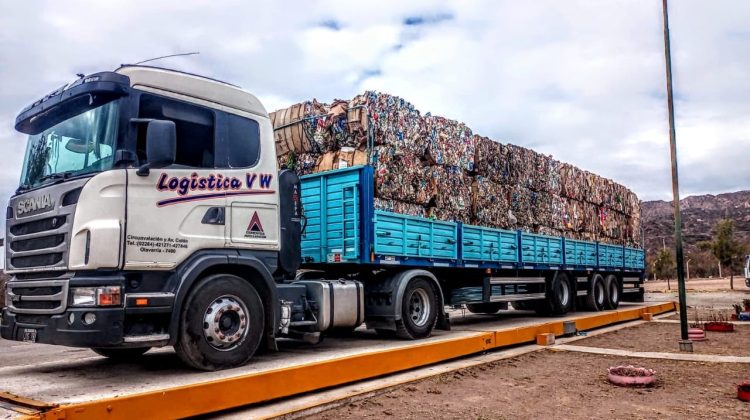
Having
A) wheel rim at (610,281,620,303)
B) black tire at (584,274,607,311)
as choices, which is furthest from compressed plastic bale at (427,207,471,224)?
wheel rim at (610,281,620,303)

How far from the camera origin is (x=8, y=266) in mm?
6254

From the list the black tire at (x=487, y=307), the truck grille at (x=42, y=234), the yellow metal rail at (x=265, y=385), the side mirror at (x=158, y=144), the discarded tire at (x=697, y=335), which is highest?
the side mirror at (x=158, y=144)

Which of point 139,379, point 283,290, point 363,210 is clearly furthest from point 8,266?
point 363,210

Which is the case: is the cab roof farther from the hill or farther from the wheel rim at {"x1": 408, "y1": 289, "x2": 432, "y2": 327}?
the hill

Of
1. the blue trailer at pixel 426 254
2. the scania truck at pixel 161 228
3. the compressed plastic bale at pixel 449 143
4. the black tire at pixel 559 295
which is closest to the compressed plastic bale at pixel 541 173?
the blue trailer at pixel 426 254

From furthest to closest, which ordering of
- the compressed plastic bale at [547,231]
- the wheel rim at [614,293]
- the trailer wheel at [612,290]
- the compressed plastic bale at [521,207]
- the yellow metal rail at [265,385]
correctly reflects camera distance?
1. the wheel rim at [614,293]
2. the trailer wheel at [612,290]
3. the compressed plastic bale at [547,231]
4. the compressed plastic bale at [521,207]
5. the yellow metal rail at [265,385]

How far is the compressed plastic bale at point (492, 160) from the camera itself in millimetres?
11547

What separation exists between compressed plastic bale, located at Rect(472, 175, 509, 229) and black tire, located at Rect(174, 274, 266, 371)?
5.86 meters

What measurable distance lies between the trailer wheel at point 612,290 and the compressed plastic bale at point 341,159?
10313 mm

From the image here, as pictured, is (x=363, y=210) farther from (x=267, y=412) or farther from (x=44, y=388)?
(x=44, y=388)

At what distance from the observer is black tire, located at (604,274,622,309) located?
1643cm

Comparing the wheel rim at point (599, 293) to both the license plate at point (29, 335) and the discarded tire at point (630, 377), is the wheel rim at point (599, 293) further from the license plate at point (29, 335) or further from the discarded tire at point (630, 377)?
the license plate at point (29, 335)

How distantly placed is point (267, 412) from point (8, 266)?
129 inches

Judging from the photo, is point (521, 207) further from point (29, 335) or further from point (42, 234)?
point (29, 335)
